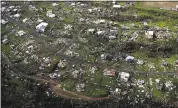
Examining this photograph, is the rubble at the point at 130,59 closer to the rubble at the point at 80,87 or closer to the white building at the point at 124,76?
the white building at the point at 124,76

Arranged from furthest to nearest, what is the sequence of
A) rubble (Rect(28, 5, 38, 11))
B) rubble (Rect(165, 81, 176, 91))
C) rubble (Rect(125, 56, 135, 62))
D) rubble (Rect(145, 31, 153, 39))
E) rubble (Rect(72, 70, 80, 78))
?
1. rubble (Rect(28, 5, 38, 11))
2. rubble (Rect(145, 31, 153, 39))
3. rubble (Rect(125, 56, 135, 62))
4. rubble (Rect(72, 70, 80, 78))
5. rubble (Rect(165, 81, 176, 91))

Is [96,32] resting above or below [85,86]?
above

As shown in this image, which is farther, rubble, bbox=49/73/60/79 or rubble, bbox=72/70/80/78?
rubble, bbox=49/73/60/79

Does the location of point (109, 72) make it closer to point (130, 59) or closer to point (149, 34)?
point (130, 59)

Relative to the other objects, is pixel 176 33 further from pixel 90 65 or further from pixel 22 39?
pixel 22 39

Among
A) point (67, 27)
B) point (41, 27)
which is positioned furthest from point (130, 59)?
point (41, 27)

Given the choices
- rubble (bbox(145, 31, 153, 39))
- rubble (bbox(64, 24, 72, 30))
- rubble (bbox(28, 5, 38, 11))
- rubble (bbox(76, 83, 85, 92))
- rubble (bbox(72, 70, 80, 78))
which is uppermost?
rubble (bbox(28, 5, 38, 11))

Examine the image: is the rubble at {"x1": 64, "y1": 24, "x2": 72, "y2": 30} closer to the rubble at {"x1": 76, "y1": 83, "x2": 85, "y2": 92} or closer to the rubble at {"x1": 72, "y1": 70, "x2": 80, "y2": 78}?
the rubble at {"x1": 72, "y1": 70, "x2": 80, "y2": 78}

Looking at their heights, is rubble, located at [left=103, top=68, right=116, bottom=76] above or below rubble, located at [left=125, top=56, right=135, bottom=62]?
below

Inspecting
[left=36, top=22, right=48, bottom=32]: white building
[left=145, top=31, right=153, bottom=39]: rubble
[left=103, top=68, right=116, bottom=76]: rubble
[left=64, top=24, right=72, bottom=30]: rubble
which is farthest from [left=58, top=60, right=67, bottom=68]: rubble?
[left=145, top=31, right=153, bottom=39]: rubble

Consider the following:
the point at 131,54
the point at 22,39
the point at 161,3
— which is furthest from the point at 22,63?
the point at 161,3

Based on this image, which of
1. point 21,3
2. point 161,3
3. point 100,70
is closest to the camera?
point 100,70
